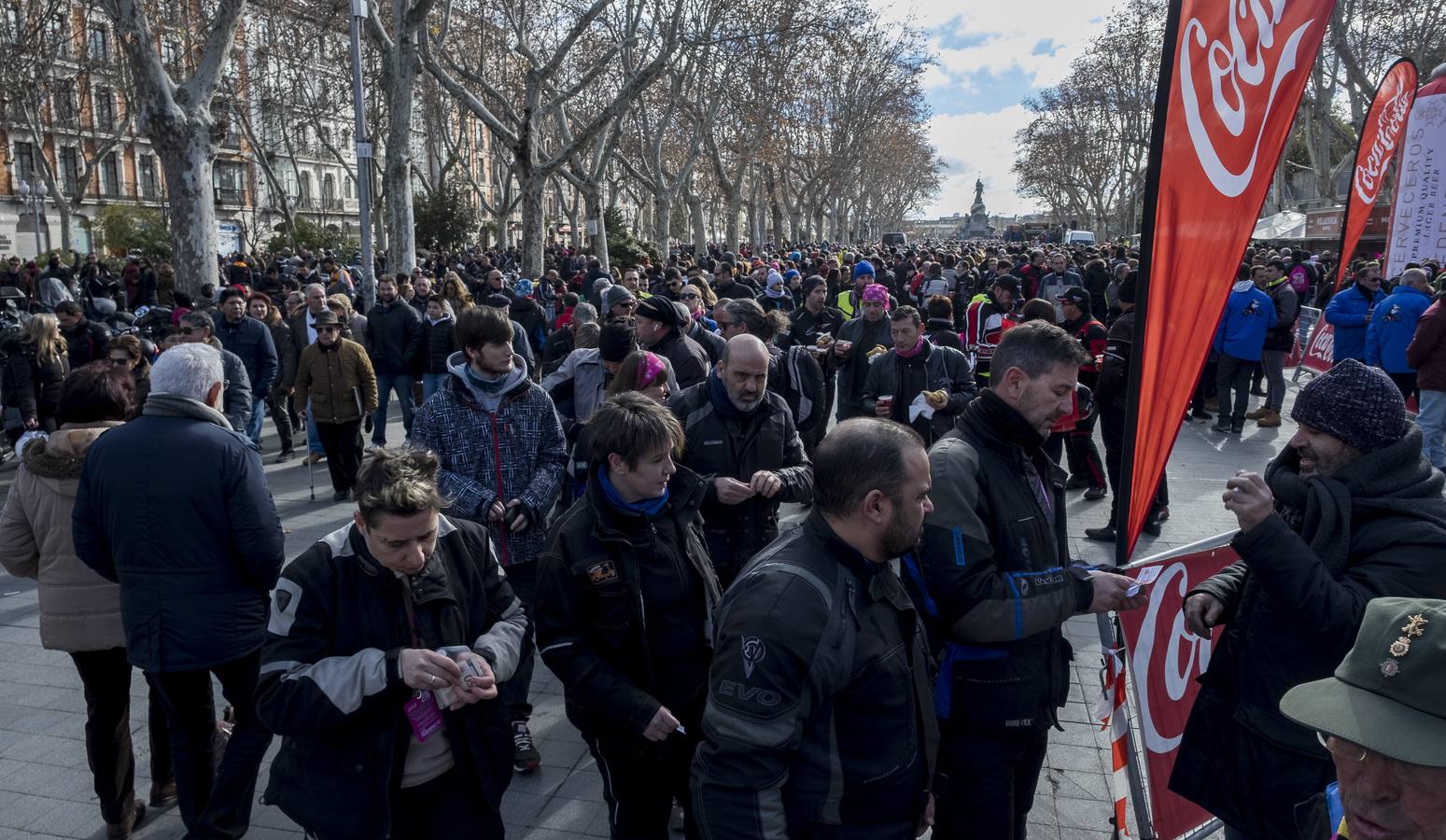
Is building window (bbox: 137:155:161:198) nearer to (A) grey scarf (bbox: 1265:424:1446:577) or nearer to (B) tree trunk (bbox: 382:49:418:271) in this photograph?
(B) tree trunk (bbox: 382:49:418:271)

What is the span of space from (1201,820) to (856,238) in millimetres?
88053

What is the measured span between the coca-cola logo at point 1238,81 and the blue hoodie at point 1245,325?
31.1 feet

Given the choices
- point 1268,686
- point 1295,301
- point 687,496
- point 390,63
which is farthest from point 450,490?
point 390,63

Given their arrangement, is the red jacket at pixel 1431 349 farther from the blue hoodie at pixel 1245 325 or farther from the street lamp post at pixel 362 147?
the street lamp post at pixel 362 147

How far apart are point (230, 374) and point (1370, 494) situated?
7.25 m

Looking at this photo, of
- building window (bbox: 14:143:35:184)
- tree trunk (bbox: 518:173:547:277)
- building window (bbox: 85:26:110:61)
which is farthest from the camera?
building window (bbox: 14:143:35:184)

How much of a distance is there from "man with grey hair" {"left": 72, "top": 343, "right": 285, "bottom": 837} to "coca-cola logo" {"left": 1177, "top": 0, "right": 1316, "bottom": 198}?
307 centimetres

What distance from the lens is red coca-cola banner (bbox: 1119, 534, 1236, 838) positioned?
10.7 feet

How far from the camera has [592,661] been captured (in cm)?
270

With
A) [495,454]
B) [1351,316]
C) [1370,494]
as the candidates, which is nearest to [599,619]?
[495,454]

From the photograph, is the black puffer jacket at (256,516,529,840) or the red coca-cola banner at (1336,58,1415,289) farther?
the red coca-cola banner at (1336,58,1415,289)

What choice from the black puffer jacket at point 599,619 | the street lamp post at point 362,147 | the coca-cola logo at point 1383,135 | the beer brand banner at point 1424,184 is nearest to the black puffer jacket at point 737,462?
the black puffer jacket at point 599,619

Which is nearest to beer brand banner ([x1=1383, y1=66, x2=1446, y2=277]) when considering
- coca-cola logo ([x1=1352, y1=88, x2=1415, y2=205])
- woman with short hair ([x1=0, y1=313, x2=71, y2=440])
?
coca-cola logo ([x1=1352, y1=88, x2=1415, y2=205])

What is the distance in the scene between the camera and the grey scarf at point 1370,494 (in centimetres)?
237
